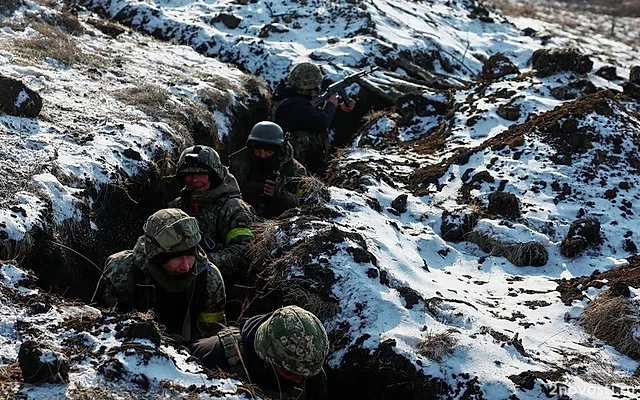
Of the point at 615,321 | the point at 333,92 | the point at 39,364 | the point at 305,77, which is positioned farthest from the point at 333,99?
the point at 39,364

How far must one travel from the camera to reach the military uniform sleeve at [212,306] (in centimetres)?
492

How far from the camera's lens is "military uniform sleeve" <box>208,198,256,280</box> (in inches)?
235

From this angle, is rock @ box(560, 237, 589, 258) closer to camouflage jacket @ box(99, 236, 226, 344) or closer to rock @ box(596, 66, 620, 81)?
camouflage jacket @ box(99, 236, 226, 344)

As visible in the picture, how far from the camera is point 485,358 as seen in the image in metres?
4.95

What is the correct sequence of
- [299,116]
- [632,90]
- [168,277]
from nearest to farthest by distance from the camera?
[168,277], [299,116], [632,90]

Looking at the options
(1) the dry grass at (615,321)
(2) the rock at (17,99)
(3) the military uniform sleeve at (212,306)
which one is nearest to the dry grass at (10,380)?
(3) the military uniform sleeve at (212,306)

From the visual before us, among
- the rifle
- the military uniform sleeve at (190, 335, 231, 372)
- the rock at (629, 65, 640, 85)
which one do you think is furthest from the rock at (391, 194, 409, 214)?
the rock at (629, 65, 640, 85)

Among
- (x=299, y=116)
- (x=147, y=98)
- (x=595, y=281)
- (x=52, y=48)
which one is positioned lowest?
(x=595, y=281)

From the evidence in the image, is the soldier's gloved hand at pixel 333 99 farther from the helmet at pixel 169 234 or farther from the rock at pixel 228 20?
the rock at pixel 228 20

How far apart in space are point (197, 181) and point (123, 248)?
3.27ft

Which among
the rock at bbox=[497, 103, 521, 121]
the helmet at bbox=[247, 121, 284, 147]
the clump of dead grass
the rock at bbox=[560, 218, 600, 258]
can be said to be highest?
the helmet at bbox=[247, 121, 284, 147]

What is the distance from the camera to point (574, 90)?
10.2m

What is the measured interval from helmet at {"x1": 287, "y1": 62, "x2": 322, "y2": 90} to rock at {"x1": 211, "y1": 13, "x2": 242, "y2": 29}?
18.3 feet

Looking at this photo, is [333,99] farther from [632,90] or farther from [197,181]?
[632,90]
